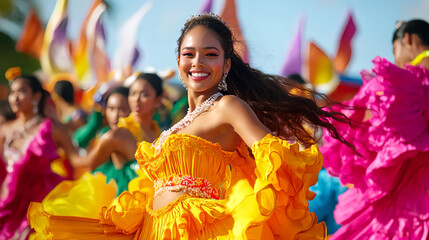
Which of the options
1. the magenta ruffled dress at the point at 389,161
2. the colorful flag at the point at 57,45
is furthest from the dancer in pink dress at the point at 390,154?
the colorful flag at the point at 57,45

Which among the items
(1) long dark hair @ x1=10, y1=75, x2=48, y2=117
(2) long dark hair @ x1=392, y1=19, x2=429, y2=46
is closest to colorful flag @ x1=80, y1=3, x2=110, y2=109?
(1) long dark hair @ x1=10, y1=75, x2=48, y2=117

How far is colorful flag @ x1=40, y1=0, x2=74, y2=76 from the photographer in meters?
14.5

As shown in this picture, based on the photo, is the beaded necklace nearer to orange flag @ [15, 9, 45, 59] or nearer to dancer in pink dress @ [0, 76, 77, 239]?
dancer in pink dress @ [0, 76, 77, 239]

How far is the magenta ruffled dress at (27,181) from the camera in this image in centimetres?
588

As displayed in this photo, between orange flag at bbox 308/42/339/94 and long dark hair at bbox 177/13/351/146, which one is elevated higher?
long dark hair at bbox 177/13/351/146

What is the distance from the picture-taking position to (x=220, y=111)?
2709mm

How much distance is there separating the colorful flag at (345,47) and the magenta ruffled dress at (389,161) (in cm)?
761

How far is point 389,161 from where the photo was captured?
429 cm

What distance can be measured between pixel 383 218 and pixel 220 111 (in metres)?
2.31

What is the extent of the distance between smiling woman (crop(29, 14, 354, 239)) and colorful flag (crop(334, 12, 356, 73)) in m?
9.27

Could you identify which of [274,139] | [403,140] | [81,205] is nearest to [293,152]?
[274,139]

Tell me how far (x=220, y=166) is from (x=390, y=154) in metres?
1.98

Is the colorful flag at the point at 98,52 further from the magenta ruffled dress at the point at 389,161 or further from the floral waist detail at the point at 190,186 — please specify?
the floral waist detail at the point at 190,186

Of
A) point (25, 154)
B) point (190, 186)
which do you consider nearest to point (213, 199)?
point (190, 186)
